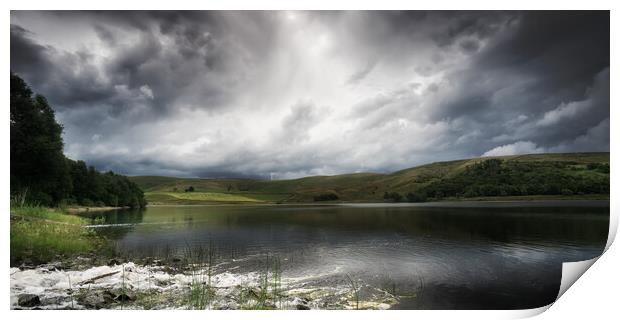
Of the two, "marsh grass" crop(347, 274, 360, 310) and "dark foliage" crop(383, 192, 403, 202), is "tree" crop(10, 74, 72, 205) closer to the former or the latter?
"marsh grass" crop(347, 274, 360, 310)

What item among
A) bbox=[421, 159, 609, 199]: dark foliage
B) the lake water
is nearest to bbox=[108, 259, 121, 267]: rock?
the lake water

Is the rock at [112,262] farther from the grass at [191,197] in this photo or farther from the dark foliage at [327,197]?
the dark foliage at [327,197]

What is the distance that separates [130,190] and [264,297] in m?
14.9

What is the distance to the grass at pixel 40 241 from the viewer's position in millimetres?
7383

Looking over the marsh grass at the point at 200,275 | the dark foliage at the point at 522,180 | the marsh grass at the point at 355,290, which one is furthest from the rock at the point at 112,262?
the dark foliage at the point at 522,180

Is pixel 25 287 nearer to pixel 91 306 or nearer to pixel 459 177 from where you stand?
pixel 91 306

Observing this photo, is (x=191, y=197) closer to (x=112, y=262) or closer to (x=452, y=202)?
(x=112, y=262)

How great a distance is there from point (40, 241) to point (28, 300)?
9.00 feet

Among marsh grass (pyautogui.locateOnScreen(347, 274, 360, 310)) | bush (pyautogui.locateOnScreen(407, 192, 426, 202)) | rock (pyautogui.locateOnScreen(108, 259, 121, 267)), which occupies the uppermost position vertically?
rock (pyautogui.locateOnScreen(108, 259, 121, 267))

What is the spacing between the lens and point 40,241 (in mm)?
7945

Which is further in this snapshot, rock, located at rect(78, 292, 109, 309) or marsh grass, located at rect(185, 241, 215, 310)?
marsh grass, located at rect(185, 241, 215, 310)

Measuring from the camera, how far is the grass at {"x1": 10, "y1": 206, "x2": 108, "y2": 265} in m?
7.38

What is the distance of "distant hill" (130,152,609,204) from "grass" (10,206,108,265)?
3.85m

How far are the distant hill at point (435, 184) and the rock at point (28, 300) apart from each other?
7486mm
